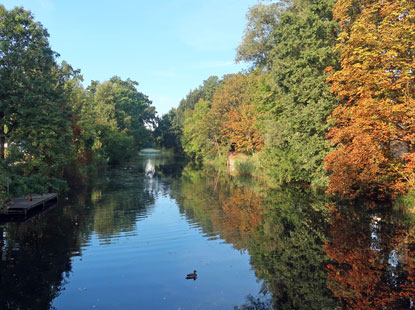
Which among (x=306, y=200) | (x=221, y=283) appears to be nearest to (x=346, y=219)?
(x=306, y=200)

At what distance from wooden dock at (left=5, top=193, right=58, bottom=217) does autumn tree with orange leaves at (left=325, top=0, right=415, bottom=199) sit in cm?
2044

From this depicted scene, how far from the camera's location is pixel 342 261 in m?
13.5

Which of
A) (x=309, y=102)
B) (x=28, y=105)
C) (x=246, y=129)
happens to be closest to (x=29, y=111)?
(x=28, y=105)

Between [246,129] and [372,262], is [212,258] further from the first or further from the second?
[246,129]

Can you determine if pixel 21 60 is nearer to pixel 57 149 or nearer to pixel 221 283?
pixel 57 149

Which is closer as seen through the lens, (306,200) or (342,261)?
(342,261)

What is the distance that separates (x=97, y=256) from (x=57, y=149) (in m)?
17.9

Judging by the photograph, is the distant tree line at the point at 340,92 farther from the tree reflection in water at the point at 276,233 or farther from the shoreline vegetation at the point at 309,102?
the tree reflection in water at the point at 276,233

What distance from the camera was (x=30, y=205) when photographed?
21703 mm

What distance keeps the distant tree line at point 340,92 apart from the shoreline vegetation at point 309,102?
3.6 inches

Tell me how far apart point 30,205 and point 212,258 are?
45.8 ft

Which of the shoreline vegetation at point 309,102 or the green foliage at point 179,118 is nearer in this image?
the shoreline vegetation at point 309,102

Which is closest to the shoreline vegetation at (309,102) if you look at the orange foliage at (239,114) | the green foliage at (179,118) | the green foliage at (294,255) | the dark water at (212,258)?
the dark water at (212,258)

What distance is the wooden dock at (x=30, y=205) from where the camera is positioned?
69.5 ft
